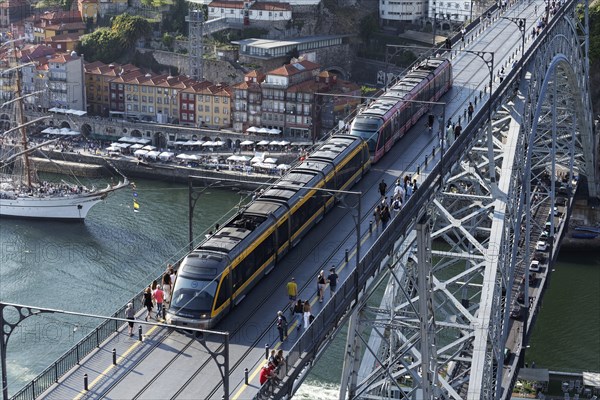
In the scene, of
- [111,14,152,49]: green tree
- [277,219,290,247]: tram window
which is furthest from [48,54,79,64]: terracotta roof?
[277,219,290,247]: tram window

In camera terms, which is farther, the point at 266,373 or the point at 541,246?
the point at 541,246

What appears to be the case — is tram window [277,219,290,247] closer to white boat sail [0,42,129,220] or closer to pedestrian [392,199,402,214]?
pedestrian [392,199,402,214]

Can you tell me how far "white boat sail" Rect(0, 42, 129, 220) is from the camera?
55.4 m

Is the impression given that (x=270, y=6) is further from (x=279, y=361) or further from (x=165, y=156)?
(x=279, y=361)

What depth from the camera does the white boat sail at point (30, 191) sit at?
182ft

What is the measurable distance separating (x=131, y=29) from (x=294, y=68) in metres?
13.5

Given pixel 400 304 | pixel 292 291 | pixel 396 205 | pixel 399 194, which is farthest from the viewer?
pixel 400 304

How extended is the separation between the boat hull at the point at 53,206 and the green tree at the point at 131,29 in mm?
19781

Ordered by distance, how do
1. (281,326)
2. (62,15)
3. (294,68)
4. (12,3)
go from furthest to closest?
(12,3) → (62,15) → (294,68) → (281,326)

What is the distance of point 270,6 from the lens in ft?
238

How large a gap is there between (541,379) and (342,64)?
4229 cm

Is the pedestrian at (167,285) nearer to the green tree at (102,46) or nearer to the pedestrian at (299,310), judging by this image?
the pedestrian at (299,310)

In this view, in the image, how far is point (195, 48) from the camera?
70125mm

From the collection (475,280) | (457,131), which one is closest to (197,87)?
(475,280)
